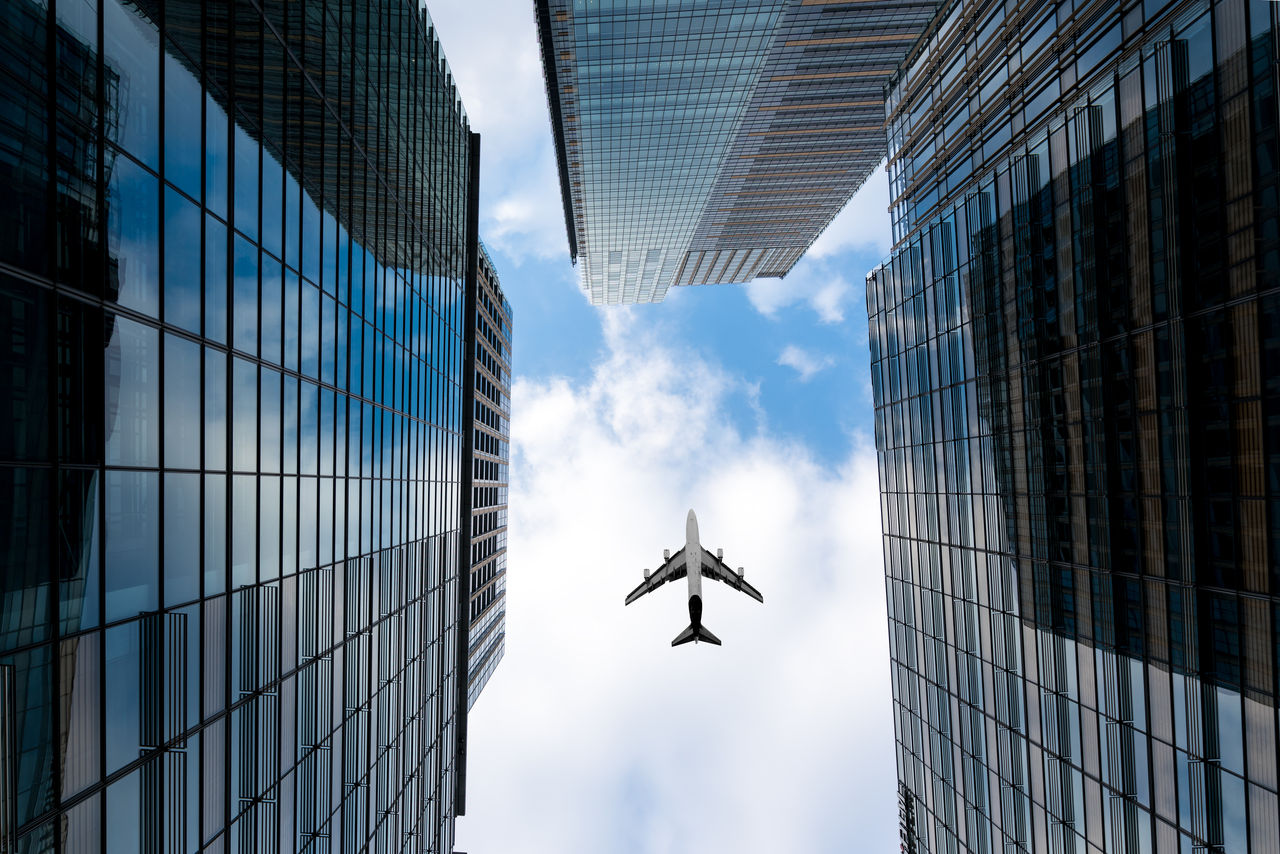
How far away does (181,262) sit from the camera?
13.8 m

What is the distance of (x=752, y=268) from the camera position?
551 feet

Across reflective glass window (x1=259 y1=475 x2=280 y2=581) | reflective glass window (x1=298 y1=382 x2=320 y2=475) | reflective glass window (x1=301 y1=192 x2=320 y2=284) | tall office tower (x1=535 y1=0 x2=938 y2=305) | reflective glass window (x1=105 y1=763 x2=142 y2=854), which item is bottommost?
reflective glass window (x1=105 y1=763 x2=142 y2=854)

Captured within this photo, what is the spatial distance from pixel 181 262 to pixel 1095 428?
25.0 metres

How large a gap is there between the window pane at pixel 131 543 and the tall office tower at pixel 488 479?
42948 millimetres

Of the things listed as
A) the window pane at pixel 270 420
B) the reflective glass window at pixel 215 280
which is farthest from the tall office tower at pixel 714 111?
the reflective glass window at pixel 215 280

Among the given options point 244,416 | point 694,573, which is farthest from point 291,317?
point 694,573

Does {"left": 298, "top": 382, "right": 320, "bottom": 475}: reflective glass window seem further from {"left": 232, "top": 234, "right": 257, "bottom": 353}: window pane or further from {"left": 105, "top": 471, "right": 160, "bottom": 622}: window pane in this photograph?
{"left": 105, "top": 471, "right": 160, "bottom": 622}: window pane

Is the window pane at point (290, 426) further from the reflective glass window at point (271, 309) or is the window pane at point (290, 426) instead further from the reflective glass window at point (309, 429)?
the reflective glass window at point (271, 309)

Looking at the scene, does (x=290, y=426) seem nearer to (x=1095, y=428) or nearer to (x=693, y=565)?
(x=1095, y=428)

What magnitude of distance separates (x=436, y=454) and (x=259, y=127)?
2167cm

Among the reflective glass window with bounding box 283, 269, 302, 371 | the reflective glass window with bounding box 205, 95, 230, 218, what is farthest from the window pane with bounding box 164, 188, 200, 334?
the reflective glass window with bounding box 283, 269, 302, 371

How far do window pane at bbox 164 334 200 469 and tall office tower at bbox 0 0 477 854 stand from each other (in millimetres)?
67

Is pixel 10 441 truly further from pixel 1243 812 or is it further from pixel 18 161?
pixel 1243 812

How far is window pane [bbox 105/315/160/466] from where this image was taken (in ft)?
38.3
